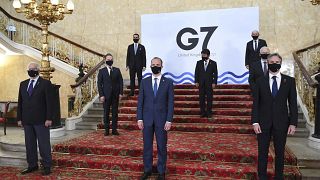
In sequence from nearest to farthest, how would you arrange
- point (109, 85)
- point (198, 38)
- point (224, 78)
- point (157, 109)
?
point (157, 109) < point (109, 85) < point (224, 78) < point (198, 38)

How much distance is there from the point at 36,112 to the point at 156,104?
1.86 metres

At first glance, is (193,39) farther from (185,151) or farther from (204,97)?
(185,151)

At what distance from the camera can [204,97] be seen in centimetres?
790

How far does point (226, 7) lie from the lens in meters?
11.3

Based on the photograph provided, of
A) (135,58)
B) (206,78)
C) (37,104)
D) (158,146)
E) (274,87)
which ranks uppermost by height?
(135,58)

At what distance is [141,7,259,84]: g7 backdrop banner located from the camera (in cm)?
1044

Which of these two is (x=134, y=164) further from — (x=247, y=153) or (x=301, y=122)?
(x=301, y=122)

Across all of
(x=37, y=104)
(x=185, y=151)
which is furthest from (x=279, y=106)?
(x=37, y=104)

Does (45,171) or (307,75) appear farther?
(307,75)

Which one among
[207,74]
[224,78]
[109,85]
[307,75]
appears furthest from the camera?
[224,78]

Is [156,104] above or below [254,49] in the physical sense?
below

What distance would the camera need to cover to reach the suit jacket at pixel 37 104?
5.20 m

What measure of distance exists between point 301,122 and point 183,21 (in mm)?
5086

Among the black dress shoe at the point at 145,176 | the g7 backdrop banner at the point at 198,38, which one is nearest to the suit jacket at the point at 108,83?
the black dress shoe at the point at 145,176
